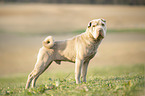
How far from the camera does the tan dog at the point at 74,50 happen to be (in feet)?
21.6

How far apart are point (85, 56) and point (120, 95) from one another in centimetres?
162

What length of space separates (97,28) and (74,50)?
3.33 ft

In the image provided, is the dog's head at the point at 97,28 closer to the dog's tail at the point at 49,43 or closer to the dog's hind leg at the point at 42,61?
the dog's tail at the point at 49,43

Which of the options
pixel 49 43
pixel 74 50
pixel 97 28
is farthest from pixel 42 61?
pixel 97 28

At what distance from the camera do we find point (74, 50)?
675cm

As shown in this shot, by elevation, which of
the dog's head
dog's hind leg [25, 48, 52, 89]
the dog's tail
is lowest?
dog's hind leg [25, 48, 52, 89]

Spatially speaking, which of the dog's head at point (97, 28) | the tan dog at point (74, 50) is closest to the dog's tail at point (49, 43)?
the tan dog at point (74, 50)

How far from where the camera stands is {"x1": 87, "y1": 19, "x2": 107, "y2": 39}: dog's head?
6.22 metres

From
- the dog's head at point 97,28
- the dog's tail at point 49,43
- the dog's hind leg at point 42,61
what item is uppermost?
the dog's head at point 97,28

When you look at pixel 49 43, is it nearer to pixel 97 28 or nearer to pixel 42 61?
pixel 42 61

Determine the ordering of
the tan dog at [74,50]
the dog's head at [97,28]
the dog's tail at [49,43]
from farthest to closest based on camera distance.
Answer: the dog's tail at [49,43] → the tan dog at [74,50] → the dog's head at [97,28]

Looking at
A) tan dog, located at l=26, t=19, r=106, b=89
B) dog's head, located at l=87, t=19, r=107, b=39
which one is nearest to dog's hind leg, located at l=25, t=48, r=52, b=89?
tan dog, located at l=26, t=19, r=106, b=89

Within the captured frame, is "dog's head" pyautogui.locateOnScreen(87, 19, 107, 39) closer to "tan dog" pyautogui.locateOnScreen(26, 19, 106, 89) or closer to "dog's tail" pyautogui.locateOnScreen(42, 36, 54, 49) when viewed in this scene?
"tan dog" pyautogui.locateOnScreen(26, 19, 106, 89)

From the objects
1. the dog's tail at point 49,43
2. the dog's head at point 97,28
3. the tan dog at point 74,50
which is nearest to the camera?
the dog's head at point 97,28
